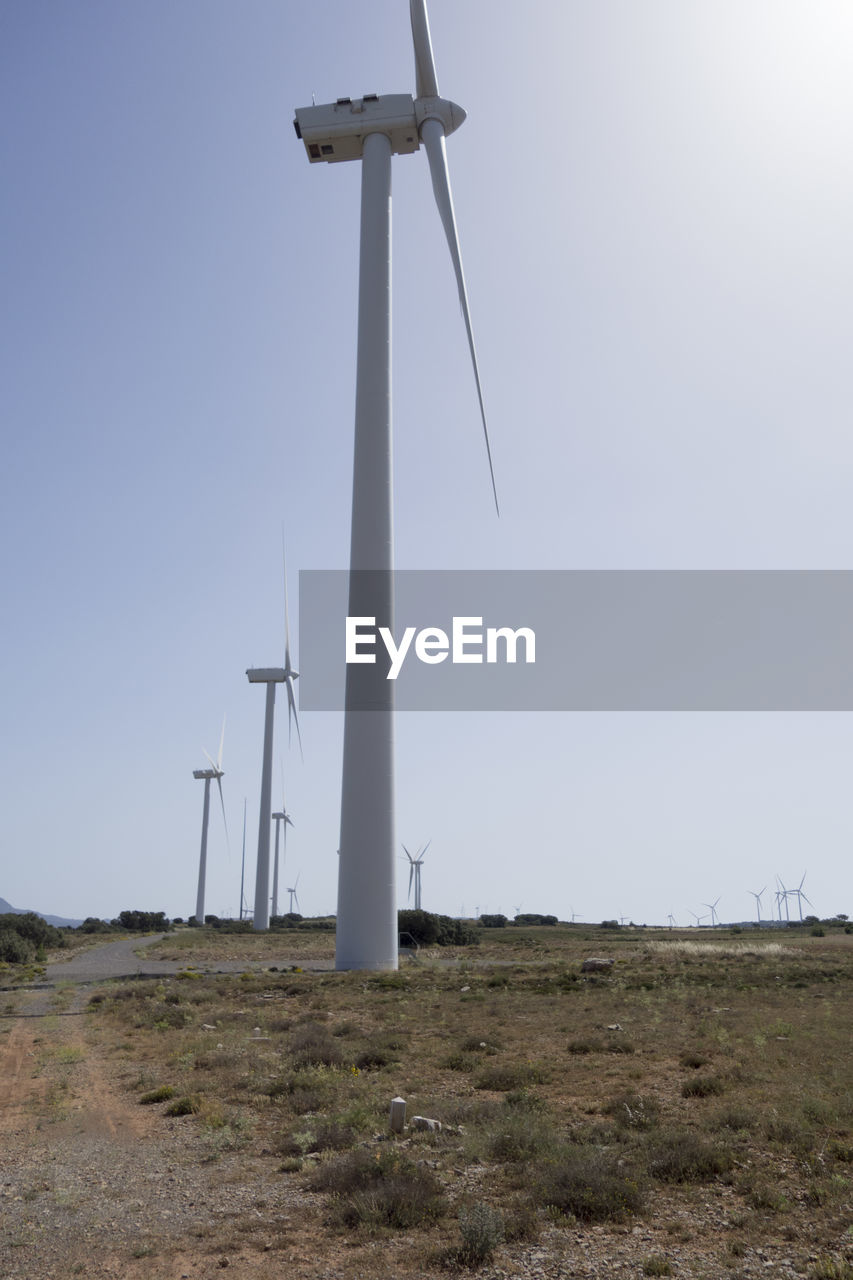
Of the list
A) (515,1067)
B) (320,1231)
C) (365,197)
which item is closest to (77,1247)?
(320,1231)

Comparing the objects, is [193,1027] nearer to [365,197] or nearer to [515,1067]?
[515,1067]

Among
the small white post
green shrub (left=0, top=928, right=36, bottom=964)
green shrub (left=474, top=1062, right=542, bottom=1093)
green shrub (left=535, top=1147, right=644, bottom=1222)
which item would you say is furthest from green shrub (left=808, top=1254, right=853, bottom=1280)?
green shrub (left=0, top=928, right=36, bottom=964)

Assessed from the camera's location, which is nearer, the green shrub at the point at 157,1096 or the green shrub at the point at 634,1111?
the green shrub at the point at 634,1111

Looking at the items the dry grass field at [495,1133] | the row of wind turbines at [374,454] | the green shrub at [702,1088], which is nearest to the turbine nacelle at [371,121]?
the row of wind turbines at [374,454]

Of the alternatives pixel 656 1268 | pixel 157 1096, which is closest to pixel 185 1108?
pixel 157 1096

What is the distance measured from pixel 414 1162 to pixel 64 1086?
31.5ft

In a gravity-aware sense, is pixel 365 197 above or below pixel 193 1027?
above

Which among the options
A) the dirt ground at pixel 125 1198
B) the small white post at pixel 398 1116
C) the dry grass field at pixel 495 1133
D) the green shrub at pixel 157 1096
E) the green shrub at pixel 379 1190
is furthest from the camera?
the green shrub at pixel 157 1096

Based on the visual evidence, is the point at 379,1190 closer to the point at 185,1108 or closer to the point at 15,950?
the point at 185,1108

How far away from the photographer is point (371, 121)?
Answer: 164 ft

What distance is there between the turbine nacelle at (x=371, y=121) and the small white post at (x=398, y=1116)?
164 ft

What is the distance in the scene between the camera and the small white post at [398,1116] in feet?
45.2

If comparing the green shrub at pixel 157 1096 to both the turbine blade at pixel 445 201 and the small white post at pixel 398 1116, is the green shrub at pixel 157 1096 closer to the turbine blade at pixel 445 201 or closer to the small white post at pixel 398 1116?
the small white post at pixel 398 1116

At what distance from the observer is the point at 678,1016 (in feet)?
89.6
